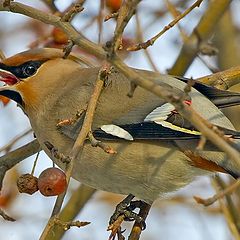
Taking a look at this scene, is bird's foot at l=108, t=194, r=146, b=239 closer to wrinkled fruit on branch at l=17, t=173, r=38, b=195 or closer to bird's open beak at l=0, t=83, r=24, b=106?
wrinkled fruit on branch at l=17, t=173, r=38, b=195

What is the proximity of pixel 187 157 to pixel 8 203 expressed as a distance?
73.2 inches

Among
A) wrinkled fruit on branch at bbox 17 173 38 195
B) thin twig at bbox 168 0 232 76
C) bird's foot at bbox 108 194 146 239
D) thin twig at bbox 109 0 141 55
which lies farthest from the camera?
thin twig at bbox 168 0 232 76

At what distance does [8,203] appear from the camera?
15.6 ft

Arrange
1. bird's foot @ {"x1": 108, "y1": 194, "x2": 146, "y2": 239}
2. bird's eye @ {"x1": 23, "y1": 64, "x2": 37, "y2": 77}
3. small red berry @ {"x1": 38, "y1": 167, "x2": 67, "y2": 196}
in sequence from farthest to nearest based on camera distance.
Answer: bird's eye @ {"x1": 23, "y1": 64, "x2": 37, "y2": 77} < bird's foot @ {"x1": 108, "y1": 194, "x2": 146, "y2": 239} < small red berry @ {"x1": 38, "y1": 167, "x2": 67, "y2": 196}

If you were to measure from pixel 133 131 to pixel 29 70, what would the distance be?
63 cm

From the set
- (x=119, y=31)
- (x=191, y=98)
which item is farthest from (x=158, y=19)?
(x=119, y=31)

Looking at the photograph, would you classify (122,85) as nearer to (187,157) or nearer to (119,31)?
(187,157)

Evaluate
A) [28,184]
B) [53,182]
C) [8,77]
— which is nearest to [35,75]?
[8,77]

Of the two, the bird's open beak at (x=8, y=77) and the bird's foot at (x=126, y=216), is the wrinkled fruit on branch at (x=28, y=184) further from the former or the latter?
the bird's open beak at (x=8, y=77)

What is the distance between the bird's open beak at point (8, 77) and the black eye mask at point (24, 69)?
15mm

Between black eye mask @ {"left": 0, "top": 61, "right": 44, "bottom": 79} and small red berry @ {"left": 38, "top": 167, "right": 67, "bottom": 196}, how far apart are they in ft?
3.22

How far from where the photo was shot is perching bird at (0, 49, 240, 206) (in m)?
3.13

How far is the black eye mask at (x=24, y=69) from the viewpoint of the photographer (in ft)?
11.0

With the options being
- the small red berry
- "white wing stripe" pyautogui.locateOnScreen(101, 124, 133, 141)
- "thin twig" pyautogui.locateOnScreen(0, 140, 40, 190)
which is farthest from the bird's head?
the small red berry
